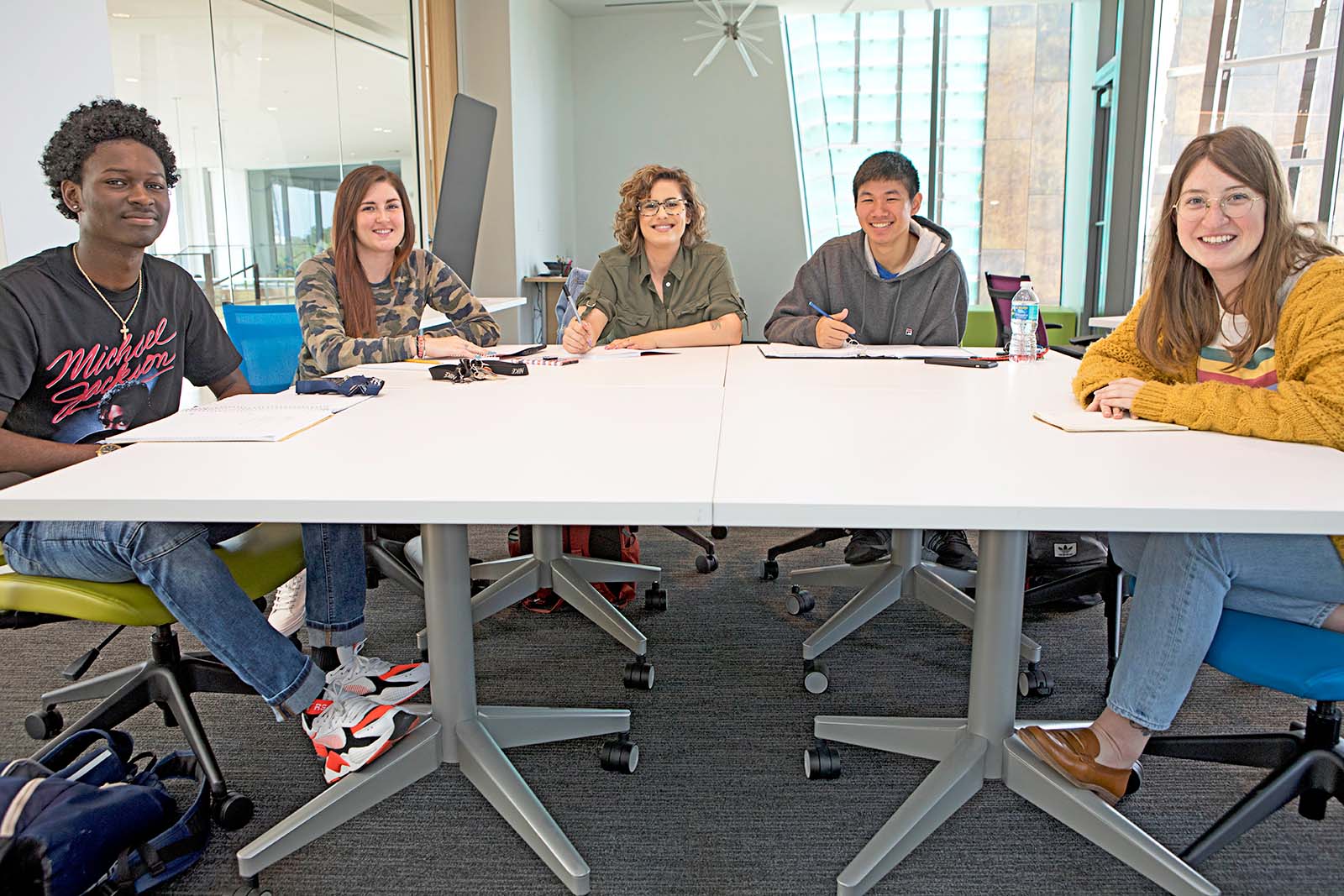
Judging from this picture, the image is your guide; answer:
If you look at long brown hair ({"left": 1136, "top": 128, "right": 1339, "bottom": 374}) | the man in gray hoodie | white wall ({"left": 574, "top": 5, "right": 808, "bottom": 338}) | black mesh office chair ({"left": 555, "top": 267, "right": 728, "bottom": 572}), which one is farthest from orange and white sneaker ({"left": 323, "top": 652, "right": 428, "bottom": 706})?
white wall ({"left": 574, "top": 5, "right": 808, "bottom": 338})

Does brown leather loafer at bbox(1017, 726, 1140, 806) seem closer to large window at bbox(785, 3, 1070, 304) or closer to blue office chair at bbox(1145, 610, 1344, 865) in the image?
blue office chair at bbox(1145, 610, 1344, 865)

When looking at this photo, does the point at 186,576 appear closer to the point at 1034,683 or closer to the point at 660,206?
the point at 1034,683

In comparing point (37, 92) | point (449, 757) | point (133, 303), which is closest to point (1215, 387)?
point (449, 757)

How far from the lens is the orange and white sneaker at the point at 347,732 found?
1593 mm

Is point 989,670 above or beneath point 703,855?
above

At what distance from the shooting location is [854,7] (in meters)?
8.02

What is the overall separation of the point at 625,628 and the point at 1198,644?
138 centimetres

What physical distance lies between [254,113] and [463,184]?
1.01m

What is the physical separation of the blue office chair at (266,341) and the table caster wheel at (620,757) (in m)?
1.74

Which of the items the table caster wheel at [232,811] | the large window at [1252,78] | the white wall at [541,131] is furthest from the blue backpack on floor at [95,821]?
the white wall at [541,131]

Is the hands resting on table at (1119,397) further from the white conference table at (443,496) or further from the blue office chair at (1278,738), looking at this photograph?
the white conference table at (443,496)

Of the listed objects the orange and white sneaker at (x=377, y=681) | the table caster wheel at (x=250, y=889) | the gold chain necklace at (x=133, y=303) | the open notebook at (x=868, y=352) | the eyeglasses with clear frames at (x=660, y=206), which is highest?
the eyeglasses with clear frames at (x=660, y=206)

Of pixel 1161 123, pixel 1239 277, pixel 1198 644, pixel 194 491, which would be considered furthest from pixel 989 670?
pixel 1161 123

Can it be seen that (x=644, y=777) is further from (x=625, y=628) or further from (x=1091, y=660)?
(x=1091, y=660)
